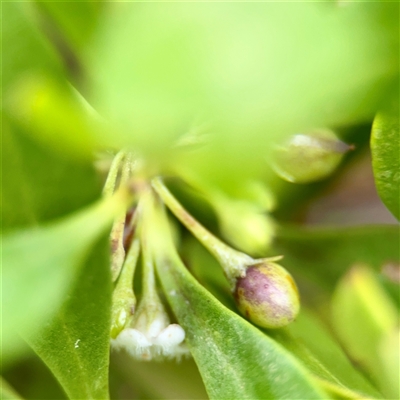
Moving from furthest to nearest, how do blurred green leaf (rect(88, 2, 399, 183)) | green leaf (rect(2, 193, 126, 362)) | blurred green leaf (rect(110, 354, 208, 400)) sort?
blurred green leaf (rect(110, 354, 208, 400)), green leaf (rect(2, 193, 126, 362)), blurred green leaf (rect(88, 2, 399, 183))

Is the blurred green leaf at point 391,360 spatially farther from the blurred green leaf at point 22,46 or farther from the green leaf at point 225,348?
the blurred green leaf at point 22,46

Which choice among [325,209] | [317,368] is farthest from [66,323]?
[325,209]

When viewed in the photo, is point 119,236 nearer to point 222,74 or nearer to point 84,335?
point 84,335

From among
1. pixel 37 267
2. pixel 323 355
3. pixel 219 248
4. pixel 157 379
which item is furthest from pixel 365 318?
pixel 37 267

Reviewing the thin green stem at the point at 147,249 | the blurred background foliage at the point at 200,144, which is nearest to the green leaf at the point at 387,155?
the blurred background foliage at the point at 200,144

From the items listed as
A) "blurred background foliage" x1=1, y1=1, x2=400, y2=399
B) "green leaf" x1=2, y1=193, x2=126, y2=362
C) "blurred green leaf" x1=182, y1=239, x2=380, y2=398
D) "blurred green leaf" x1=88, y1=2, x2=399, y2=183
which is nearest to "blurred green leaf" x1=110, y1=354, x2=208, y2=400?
"blurred background foliage" x1=1, y1=1, x2=400, y2=399

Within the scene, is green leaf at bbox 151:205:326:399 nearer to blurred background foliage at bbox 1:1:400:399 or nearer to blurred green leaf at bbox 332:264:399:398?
blurred background foliage at bbox 1:1:400:399
